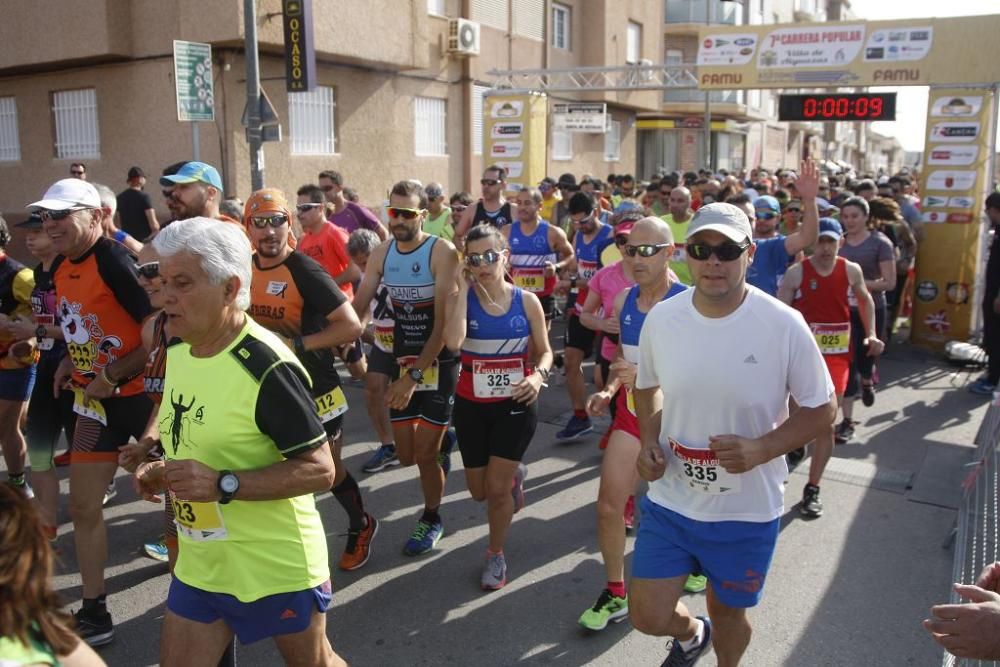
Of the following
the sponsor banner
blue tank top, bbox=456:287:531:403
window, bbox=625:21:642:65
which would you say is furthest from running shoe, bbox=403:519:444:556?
window, bbox=625:21:642:65

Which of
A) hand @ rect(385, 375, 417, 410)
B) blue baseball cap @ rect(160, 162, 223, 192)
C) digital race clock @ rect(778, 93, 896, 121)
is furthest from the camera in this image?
digital race clock @ rect(778, 93, 896, 121)

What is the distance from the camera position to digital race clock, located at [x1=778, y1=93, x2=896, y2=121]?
13.2 m

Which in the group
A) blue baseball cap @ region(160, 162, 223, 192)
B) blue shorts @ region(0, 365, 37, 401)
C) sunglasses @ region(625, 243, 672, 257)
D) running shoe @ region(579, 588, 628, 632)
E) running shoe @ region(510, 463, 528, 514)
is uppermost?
blue baseball cap @ region(160, 162, 223, 192)

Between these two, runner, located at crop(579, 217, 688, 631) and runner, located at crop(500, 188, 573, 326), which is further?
runner, located at crop(500, 188, 573, 326)

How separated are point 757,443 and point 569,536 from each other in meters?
2.60

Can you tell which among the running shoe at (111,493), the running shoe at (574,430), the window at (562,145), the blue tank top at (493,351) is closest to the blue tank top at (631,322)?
the blue tank top at (493,351)

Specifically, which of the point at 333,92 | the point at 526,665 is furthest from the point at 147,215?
the point at 526,665

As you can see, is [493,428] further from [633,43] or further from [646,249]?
[633,43]

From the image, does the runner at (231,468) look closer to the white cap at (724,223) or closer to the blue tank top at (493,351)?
the white cap at (724,223)

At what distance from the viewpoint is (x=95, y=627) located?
3943 millimetres

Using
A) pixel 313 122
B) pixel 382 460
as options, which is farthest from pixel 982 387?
pixel 313 122

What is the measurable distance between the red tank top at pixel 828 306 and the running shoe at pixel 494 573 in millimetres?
2895

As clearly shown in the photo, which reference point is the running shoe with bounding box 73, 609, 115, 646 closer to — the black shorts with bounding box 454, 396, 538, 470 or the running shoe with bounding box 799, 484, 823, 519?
the black shorts with bounding box 454, 396, 538, 470

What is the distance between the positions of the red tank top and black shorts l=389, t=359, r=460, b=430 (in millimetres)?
2727
